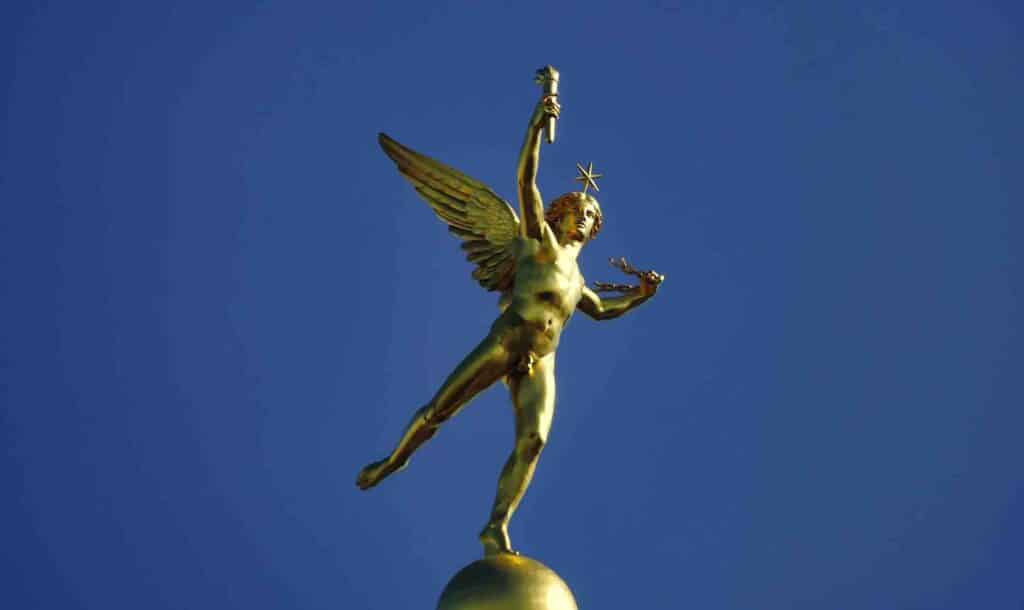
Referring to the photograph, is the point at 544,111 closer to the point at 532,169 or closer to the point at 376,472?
the point at 532,169

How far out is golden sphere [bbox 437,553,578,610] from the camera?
15.2 m

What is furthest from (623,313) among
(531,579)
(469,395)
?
(531,579)

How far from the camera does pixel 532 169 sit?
17.3 m

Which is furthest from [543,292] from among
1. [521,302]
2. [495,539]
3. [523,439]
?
[495,539]

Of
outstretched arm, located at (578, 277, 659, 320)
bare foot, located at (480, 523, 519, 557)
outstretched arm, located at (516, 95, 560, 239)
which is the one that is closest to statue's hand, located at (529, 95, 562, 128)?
outstretched arm, located at (516, 95, 560, 239)

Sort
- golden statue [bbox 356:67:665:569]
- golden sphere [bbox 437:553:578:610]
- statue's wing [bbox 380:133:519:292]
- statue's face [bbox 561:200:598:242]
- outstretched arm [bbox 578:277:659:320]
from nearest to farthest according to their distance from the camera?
golden sphere [bbox 437:553:578:610], golden statue [bbox 356:67:665:569], statue's face [bbox 561:200:598:242], statue's wing [bbox 380:133:519:292], outstretched arm [bbox 578:277:659:320]

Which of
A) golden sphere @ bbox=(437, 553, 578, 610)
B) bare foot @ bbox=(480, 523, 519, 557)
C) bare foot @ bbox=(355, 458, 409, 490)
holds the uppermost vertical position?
bare foot @ bbox=(355, 458, 409, 490)

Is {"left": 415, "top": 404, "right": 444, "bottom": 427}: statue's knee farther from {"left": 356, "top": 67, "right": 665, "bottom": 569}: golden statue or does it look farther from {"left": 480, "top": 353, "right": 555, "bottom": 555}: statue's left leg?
{"left": 480, "top": 353, "right": 555, "bottom": 555}: statue's left leg

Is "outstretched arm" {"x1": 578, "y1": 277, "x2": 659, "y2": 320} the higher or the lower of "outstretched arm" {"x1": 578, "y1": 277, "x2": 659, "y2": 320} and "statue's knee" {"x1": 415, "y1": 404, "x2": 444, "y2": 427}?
the higher

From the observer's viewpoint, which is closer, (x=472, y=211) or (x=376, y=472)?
(x=376, y=472)

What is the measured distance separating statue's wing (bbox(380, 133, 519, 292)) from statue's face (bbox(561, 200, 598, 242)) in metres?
0.55

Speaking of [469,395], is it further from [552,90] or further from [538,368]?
[552,90]

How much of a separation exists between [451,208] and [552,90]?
2.08 meters

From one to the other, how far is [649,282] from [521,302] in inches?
95.3
